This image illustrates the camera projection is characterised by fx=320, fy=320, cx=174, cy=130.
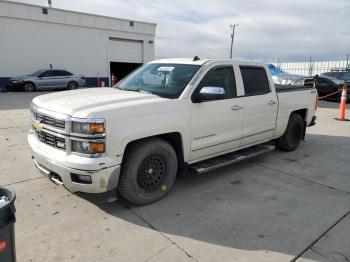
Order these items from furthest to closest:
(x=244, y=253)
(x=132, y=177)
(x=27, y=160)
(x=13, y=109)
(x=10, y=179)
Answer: (x=13, y=109) < (x=27, y=160) < (x=10, y=179) < (x=132, y=177) < (x=244, y=253)

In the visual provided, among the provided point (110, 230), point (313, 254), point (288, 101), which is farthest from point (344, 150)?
point (110, 230)

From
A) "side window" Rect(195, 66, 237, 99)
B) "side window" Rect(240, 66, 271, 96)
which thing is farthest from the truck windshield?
"side window" Rect(240, 66, 271, 96)

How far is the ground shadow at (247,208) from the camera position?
11.0ft

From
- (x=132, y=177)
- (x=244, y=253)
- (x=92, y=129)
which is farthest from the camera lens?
(x=132, y=177)

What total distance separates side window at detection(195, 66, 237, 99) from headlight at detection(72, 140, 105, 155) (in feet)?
5.67


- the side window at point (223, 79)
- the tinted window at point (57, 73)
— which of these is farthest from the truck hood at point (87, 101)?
the tinted window at point (57, 73)

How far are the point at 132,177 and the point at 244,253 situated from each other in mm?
1475

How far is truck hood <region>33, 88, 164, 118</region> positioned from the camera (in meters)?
3.45

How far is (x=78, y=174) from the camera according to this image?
339 cm

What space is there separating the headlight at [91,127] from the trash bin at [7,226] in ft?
3.93

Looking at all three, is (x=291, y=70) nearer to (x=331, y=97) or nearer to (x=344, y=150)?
(x=331, y=97)

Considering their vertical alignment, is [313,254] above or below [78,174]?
below

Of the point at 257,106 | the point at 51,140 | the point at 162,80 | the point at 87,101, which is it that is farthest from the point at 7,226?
the point at 257,106

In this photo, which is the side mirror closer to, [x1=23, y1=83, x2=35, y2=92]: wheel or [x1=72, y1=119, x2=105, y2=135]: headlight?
[x1=72, y1=119, x2=105, y2=135]: headlight
